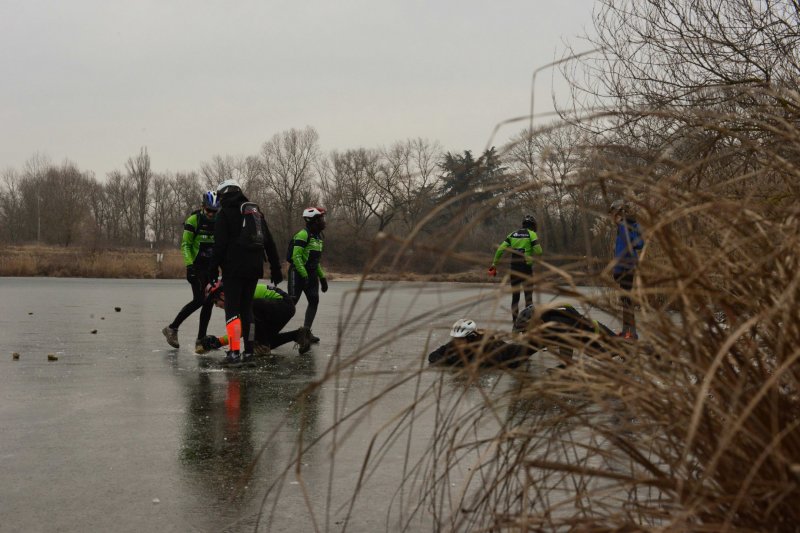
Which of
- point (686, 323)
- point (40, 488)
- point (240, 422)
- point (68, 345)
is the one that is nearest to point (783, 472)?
point (686, 323)

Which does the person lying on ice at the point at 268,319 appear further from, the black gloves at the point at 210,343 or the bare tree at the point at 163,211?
the bare tree at the point at 163,211

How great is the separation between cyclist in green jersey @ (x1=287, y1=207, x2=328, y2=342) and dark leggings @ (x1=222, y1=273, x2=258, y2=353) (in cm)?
164

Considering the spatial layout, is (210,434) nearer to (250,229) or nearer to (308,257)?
(250,229)

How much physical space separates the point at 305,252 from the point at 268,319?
1291 mm

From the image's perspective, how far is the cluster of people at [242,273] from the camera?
9.66m

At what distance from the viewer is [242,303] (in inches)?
386

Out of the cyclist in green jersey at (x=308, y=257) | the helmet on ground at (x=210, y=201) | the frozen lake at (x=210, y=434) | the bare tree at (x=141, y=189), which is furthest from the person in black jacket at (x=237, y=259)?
the bare tree at (x=141, y=189)

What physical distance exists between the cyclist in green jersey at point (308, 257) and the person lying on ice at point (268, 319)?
617 millimetres

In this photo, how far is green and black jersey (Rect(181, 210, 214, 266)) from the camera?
11.0 meters

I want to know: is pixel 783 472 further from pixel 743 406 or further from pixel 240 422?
pixel 240 422

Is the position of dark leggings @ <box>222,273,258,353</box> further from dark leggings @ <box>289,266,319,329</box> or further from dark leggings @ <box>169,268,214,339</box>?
dark leggings @ <box>289,266,319,329</box>

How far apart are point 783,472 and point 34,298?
79.4 ft

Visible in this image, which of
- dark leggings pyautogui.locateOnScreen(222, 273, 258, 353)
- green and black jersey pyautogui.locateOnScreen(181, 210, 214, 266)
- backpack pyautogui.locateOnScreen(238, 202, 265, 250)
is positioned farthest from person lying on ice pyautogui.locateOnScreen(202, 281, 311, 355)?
backpack pyautogui.locateOnScreen(238, 202, 265, 250)

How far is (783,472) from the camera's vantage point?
1885 millimetres
